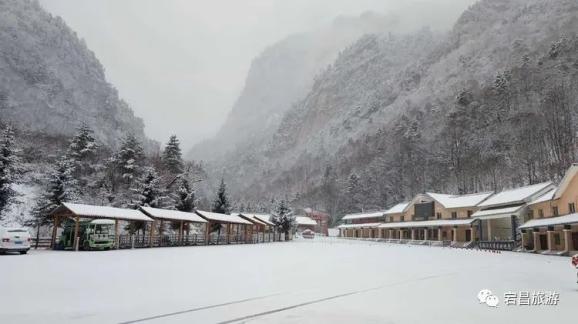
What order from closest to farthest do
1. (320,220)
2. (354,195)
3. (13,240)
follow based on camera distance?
1. (13,240)
2. (354,195)
3. (320,220)

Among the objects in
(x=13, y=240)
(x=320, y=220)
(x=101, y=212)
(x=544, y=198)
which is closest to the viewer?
(x=13, y=240)

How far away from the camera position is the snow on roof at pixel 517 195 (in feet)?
140

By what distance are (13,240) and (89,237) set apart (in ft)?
25.1

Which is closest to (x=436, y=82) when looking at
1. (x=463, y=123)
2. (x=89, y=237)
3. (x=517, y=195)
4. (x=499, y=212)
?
(x=463, y=123)

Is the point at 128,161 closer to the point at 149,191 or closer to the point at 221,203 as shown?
the point at 149,191

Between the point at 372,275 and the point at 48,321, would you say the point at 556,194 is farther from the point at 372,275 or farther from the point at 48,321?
the point at 48,321

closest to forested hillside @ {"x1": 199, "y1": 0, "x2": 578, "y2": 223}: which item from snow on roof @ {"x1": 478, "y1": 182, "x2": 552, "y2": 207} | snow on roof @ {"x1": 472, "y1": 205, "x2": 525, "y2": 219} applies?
snow on roof @ {"x1": 478, "y1": 182, "x2": 552, "y2": 207}

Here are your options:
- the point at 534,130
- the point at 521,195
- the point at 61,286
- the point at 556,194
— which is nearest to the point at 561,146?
→ the point at 534,130

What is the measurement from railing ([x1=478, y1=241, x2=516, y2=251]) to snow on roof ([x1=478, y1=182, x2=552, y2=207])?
528 cm

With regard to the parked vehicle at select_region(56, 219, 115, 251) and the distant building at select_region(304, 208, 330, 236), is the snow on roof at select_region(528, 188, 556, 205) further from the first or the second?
the distant building at select_region(304, 208, 330, 236)

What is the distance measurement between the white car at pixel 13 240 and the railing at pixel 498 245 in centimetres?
4241

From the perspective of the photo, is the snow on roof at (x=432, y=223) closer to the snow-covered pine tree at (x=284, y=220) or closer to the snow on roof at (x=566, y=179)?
the snow on roof at (x=566, y=179)

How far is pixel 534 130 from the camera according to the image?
68.9m

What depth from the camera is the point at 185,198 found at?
5341cm
